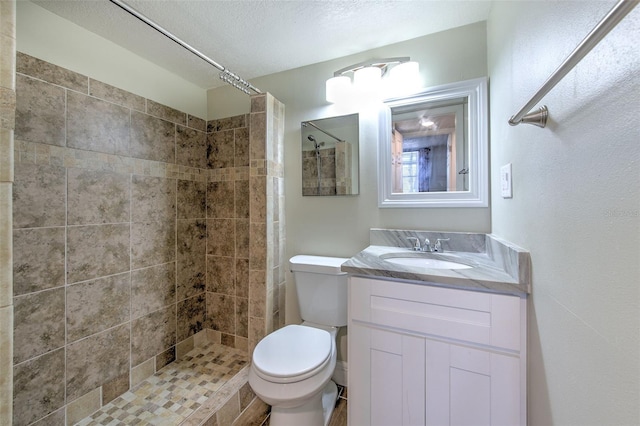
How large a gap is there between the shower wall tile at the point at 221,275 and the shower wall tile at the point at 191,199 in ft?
1.29

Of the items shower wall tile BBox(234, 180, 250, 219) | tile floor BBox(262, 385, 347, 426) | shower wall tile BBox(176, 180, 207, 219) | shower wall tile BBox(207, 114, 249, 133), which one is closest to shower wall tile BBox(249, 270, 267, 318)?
shower wall tile BBox(234, 180, 250, 219)

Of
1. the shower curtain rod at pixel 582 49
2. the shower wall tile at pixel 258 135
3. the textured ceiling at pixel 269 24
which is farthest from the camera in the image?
the shower wall tile at pixel 258 135

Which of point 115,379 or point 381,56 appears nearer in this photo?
point 115,379

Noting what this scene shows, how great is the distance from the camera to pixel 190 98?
197 cm

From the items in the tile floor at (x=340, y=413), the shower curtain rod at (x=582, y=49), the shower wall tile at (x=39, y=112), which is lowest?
the tile floor at (x=340, y=413)

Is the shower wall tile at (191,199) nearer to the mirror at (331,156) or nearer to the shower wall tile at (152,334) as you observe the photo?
the shower wall tile at (152,334)

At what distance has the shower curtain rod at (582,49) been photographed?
0.33 metres

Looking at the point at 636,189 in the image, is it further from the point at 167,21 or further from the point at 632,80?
the point at 167,21

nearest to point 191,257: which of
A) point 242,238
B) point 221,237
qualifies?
point 221,237

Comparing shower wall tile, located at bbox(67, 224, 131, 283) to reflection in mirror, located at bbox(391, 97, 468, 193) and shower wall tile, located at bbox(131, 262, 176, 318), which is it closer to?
shower wall tile, located at bbox(131, 262, 176, 318)

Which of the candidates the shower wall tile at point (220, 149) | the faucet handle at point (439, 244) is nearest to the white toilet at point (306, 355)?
the faucet handle at point (439, 244)

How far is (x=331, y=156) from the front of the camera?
5.55 ft

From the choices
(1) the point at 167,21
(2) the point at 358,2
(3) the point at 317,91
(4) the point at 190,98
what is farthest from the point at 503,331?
(4) the point at 190,98

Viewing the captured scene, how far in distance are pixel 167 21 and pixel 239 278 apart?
1.73 meters
